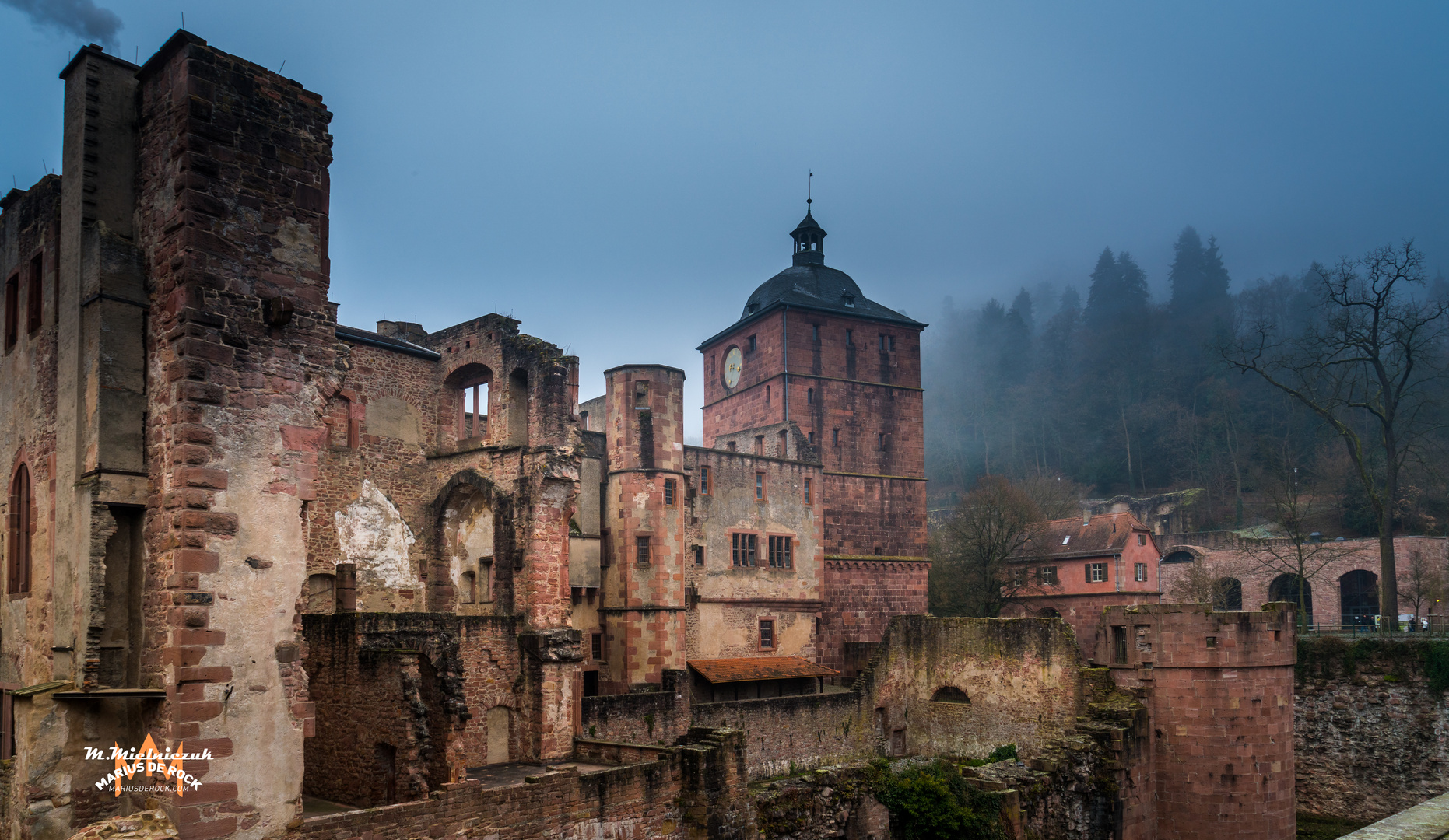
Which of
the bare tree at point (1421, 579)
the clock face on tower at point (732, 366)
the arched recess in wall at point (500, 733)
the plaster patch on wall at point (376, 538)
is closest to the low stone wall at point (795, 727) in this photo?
the arched recess in wall at point (500, 733)

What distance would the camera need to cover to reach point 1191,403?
66875 mm

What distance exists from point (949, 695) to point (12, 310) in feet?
75.1

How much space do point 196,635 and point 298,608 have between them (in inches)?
40.7

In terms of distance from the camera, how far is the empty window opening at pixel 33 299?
40.9ft

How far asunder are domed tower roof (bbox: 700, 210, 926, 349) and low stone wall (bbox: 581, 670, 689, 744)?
18.0m

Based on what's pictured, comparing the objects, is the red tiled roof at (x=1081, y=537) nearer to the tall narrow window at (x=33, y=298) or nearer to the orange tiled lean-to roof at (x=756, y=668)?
the orange tiled lean-to roof at (x=756, y=668)

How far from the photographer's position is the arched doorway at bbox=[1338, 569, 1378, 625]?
4012cm

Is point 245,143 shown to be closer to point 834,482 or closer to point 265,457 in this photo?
point 265,457

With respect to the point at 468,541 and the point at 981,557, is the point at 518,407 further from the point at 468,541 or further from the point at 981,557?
the point at 981,557

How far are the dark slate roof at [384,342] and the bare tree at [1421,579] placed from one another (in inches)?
1265

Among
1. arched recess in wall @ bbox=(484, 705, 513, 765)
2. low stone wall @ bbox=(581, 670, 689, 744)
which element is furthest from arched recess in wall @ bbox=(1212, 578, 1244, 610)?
arched recess in wall @ bbox=(484, 705, 513, 765)

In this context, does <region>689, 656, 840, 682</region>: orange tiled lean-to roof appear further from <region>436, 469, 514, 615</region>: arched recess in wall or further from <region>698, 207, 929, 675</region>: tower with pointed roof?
<region>436, 469, 514, 615</region>: arched recess in wall

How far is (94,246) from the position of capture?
35.7 ft

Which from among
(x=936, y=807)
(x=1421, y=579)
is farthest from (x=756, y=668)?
(x=1421, y=579)
